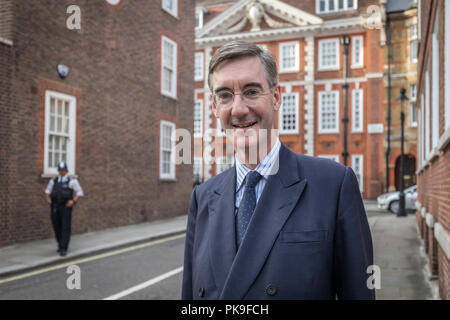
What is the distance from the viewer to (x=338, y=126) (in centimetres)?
3247

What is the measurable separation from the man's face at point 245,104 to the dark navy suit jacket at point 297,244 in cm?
20

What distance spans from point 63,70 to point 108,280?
695 centimetres

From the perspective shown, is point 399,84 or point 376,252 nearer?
point 376,252

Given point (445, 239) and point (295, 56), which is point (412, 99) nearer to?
point (295, 56)

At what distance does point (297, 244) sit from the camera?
1697 mm

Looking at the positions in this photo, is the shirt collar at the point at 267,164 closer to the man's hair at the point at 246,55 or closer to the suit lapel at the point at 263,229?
the suit lapel at the point at 263,229

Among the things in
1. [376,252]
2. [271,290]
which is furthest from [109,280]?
[271,290]

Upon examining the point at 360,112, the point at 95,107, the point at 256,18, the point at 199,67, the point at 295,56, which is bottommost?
the point at 95,107

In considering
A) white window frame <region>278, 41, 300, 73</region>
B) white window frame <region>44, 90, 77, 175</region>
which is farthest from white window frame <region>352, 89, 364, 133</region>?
white window frame <region>44, 90, 77, 175</region>

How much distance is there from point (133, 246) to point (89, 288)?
467cm

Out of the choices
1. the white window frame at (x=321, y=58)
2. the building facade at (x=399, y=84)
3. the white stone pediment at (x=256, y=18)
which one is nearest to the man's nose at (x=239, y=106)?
the building facade at (x=399, y=84)

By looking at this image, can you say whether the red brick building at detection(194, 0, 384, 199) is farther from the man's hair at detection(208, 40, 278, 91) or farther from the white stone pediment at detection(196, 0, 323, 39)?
the man's hair at detection(208, 40, 278, 91)

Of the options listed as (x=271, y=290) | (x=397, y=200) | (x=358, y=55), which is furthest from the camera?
(x=358, y=55)

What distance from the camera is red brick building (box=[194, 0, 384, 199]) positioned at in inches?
1244
